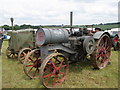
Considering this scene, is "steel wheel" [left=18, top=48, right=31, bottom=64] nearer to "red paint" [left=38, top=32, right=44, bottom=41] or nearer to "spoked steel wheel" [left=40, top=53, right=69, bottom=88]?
"red paint" [left=38, top=32, right=44, bottom=41]

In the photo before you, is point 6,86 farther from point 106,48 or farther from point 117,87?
point 106,48

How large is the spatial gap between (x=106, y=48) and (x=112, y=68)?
1002mm

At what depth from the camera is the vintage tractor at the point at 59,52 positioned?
3481 millimetres

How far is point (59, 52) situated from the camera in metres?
4.05

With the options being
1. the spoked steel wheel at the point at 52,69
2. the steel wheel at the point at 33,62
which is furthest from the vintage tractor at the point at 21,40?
the spoked steel wheel at the point at 52,69

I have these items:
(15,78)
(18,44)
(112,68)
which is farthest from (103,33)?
(18,44)

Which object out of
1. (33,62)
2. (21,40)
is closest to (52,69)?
(33,62)

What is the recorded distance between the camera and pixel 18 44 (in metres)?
6.72

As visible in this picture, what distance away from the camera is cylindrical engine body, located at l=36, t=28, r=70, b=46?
3499 millimetres

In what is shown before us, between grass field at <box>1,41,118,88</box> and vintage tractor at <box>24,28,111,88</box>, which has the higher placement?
vintage tractor at <box>24,28,111,88</box>

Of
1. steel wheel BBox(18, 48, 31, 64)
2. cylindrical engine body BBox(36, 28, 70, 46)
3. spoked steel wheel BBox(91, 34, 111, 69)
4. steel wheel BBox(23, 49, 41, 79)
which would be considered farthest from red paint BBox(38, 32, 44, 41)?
steel wheel BBox(18, 48, 31, 64)

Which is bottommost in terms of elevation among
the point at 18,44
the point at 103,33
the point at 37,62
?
the point at 37,62

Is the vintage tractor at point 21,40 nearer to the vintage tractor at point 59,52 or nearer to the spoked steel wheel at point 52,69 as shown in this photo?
the vintage tractor at point 59,52

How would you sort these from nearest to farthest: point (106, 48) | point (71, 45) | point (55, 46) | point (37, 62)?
point (55, 46), point (37, 62), point (71, 45), point (106, 48)
